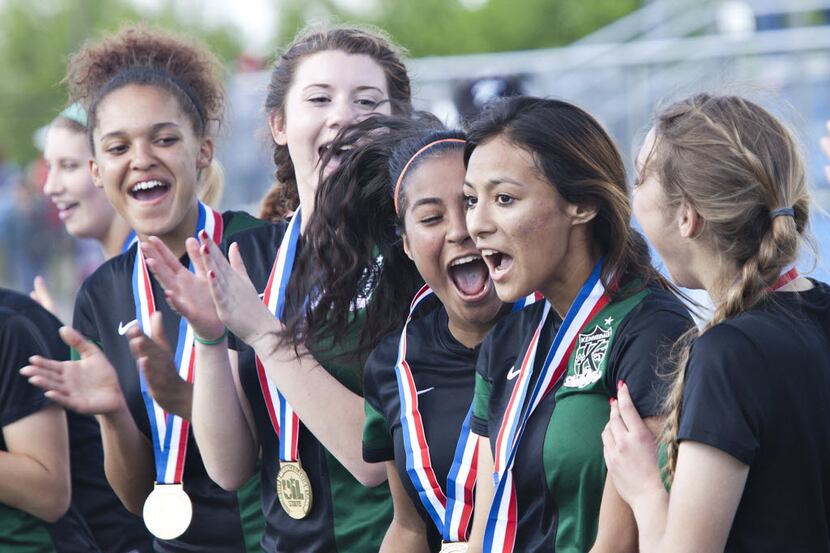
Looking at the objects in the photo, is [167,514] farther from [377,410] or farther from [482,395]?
[482,395]

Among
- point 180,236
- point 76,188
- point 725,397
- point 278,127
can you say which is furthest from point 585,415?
point 76,188

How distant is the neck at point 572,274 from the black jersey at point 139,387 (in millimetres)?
1500

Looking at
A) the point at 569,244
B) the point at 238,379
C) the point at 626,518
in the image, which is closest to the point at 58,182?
the point at 238,379

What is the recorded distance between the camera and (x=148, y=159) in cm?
459

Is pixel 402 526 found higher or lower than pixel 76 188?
lower

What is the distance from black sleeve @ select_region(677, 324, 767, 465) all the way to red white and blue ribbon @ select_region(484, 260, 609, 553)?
49 centimetres

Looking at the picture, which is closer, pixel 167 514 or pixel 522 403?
pixel 522 403

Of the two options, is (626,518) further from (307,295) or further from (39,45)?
(39,45)

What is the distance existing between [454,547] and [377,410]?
0.48 metres

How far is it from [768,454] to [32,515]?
2.71 metres

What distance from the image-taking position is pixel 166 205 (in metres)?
4.61

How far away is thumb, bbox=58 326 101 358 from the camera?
421 cm

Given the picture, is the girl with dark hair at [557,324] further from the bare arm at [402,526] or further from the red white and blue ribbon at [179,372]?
the red white and blue ribbon at [179,372]

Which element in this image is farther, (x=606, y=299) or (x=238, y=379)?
(x=238, y=379)
